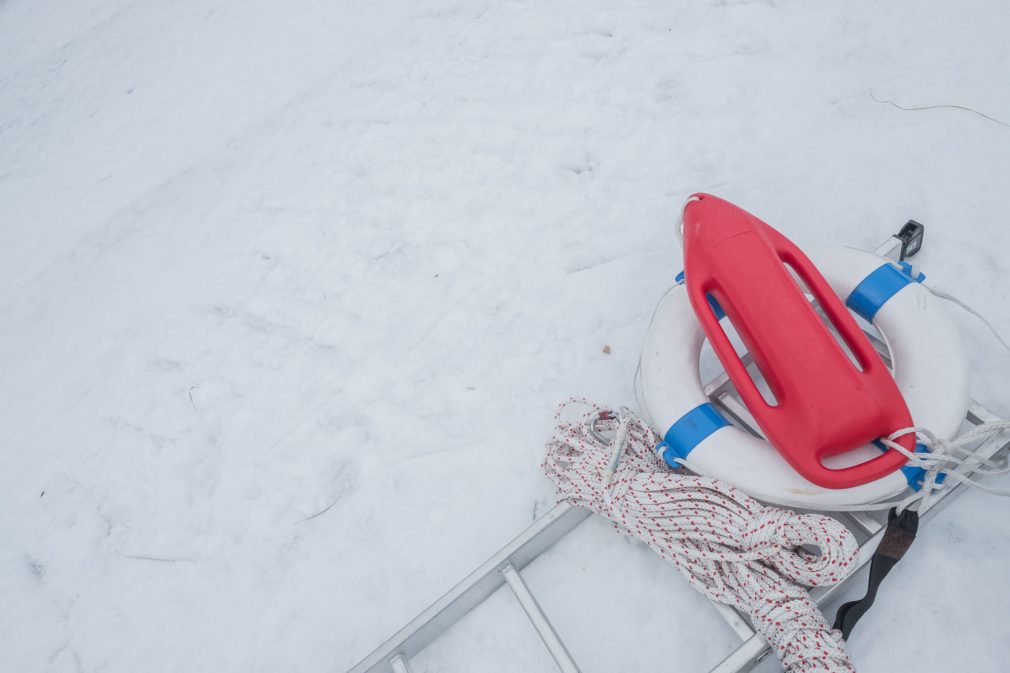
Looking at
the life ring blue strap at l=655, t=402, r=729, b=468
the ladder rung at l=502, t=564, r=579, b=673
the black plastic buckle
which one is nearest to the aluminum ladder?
the ladder rung at l=502, t=564, r=579, b=673

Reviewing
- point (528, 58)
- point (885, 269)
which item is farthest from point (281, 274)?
point (885, 269)

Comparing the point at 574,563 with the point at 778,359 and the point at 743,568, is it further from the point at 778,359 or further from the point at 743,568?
the point at 778,359

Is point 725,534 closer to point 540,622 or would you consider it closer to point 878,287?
point 540,622

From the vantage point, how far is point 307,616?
1398 mm

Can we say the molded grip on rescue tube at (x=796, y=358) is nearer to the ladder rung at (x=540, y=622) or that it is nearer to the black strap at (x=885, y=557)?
the black strap at (x=885, y=557)

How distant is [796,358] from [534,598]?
66cm

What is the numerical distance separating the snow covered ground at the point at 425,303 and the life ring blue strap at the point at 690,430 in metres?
0.24

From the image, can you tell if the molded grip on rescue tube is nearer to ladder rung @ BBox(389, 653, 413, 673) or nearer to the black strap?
the black strap

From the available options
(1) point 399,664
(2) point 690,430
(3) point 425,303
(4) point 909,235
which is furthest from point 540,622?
(4) point 909,235

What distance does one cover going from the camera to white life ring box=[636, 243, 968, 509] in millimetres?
1081

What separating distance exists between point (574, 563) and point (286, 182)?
1.67 m

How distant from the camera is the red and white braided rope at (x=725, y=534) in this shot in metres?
1.00

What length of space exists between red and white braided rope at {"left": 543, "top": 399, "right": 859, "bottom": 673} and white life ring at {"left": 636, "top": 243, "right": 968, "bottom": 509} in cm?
5

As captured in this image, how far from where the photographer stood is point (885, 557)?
110cm
